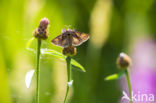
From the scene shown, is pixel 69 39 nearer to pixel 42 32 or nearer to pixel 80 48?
pixel 42 32

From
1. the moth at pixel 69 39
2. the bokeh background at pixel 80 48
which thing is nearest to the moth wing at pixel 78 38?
the moth at pixel 69 39

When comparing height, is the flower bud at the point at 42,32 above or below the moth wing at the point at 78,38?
above

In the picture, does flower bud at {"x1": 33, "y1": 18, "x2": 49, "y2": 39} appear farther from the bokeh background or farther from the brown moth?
the bokeh background

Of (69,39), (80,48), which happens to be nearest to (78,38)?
(69,39)

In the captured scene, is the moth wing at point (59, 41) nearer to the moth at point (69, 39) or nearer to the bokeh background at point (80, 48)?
the moth at point (69, 39)

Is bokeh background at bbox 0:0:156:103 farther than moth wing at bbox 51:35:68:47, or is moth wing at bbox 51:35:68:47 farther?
bokeh background at bbox 0:0:156:103

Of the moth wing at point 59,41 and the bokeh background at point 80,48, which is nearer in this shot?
the moth wing at point 59,41

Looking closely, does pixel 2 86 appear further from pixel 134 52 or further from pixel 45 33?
pixel 134 52

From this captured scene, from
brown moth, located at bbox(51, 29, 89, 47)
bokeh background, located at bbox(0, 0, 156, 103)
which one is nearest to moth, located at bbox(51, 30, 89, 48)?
brown moth, located at bbox(51, 29, 89, 47)
